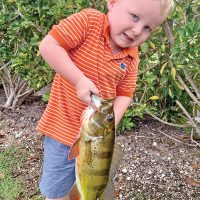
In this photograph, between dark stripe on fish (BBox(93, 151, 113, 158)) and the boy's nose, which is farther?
the boy's nose

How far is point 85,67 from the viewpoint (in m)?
2.62

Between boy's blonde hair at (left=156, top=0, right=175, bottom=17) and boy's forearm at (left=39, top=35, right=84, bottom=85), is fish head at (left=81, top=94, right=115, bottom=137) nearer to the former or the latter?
boy's forearm at (left=39, top=35, right=84, bottom=85)

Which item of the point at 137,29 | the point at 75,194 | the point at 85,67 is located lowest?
the point at 75,194

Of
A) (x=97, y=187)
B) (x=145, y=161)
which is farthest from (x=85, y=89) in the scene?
(x=145, y=161)

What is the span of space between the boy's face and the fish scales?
0.50 meters

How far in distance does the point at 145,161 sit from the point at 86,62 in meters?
2.07

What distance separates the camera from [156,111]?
491 cm

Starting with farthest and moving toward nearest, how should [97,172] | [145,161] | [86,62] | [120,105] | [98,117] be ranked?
[145,161]
[120,105]
[86,62]
[97,172]
[98,117]

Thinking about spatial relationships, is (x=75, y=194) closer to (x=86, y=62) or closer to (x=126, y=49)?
(x=86, y=62)

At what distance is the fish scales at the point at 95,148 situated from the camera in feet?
6.77

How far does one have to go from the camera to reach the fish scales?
81.2 inches

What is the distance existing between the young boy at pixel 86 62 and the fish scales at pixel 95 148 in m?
0.13

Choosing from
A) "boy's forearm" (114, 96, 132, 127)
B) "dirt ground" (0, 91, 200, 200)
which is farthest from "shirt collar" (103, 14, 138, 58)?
"dirt ground" (0, 91, 200, 200)

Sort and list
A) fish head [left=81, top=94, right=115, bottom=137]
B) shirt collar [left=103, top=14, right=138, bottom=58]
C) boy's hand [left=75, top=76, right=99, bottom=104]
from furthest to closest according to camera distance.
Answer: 1. shirt collar [left=103, top=14, right=138, bottom=58]
2. boy's hand [left=75, top=76, right=99, bottom=104]
3. fish head [left=81, top=94, right=115, bottom=137]
